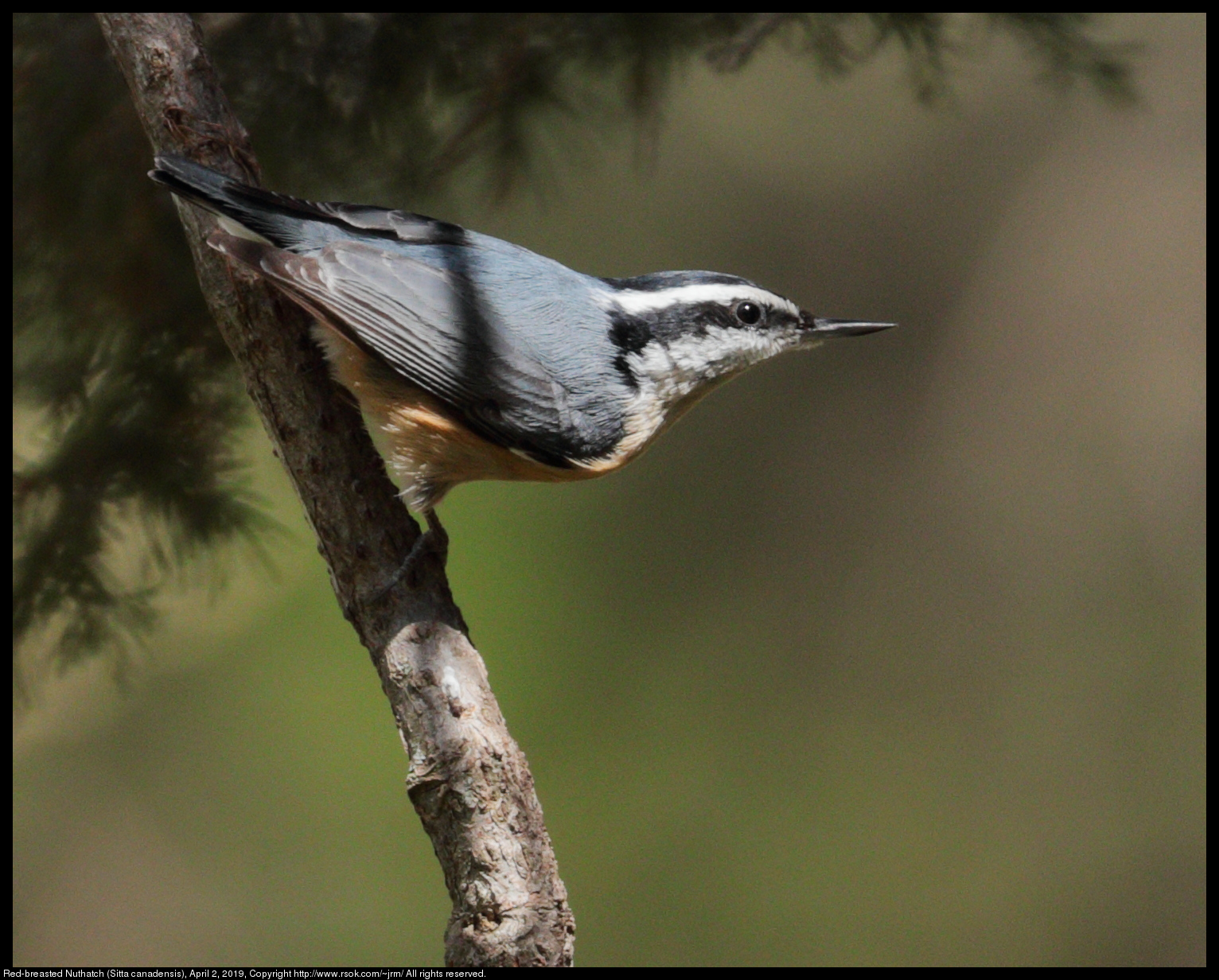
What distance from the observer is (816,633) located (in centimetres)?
352

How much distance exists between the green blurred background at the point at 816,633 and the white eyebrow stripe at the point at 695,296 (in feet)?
3.11

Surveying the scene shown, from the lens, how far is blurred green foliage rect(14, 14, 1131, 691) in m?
1.85

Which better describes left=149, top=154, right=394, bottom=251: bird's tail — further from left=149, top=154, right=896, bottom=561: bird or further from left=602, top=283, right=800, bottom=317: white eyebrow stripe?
left=602, top=283, right=800, bottom=317: white eyebrow stripe

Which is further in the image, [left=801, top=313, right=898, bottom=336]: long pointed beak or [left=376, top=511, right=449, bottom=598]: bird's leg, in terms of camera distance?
[left=801, top=313, right=898, bottom=336]: long pointed beak

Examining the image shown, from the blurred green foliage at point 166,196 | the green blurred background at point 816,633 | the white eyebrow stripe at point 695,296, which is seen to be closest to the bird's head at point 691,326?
the white eyebrow stripe at point 695,296

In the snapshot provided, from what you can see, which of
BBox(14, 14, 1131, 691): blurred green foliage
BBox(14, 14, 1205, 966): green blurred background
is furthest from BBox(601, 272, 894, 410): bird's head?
BBox(14, 14, 1205, 966): green blurred background

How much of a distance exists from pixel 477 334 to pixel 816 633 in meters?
2.14

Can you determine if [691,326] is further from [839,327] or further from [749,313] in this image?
[839,327]

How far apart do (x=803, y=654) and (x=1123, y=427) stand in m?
1.26

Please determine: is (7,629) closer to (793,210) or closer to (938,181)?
(793,210)

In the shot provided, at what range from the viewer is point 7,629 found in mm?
1808

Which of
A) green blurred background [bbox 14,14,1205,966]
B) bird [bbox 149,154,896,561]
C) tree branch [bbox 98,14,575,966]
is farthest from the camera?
green blurred background [bbox 14,14,1205,966]

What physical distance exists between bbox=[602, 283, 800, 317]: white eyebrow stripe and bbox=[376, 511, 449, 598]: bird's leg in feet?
1.70
